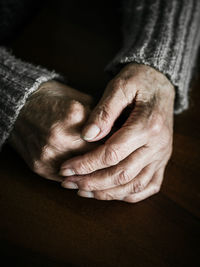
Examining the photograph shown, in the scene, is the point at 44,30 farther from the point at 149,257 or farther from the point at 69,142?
the point at 149,257

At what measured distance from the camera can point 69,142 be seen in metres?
0.44

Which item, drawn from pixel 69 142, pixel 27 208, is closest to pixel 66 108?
pixel 69 142

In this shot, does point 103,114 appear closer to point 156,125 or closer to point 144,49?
point 156,125

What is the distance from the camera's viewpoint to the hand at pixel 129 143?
0.42 meters

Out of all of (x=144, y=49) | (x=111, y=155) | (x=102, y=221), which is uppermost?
(x=144, y=49)

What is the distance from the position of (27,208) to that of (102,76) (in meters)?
0.40

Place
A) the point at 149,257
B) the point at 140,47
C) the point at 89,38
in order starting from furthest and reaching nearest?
the point at 89,38 < the point at 140,47 < the point at 149,257

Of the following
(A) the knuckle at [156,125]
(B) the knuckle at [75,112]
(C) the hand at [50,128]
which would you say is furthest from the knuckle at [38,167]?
(A) the knuckle at [156,125]

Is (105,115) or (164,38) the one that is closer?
(105,115)

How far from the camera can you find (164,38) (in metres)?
0.58

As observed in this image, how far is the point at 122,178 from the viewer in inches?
17.5

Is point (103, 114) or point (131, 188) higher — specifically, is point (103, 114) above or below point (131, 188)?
above

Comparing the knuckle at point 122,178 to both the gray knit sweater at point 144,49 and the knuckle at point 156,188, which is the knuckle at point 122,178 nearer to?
the knuckle at point 156,188

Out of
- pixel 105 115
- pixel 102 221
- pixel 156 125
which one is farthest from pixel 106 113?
pixel 102 221
